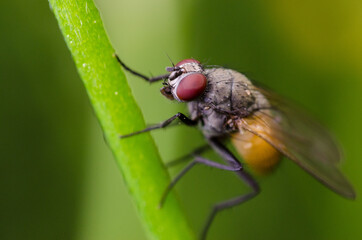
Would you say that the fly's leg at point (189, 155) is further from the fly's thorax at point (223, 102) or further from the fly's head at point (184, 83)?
the fly's head at point (184, 83)

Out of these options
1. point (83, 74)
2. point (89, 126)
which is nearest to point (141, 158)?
point (83, 74)

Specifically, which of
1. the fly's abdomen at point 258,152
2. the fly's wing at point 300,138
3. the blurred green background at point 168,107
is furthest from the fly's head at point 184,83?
the fly's abdomen at point 258,152

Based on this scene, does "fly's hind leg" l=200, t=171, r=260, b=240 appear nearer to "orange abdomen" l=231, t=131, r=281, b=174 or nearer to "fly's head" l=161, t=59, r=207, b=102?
"orange abdomen" l=231, t=131, r=281, b=174

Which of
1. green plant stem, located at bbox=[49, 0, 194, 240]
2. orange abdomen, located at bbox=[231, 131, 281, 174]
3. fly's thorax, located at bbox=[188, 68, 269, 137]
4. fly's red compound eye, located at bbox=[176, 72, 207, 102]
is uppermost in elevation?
green plant stem, located at bbox=[49, 0, 194, 240]

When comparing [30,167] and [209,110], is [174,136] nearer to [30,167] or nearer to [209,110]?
[209,110]

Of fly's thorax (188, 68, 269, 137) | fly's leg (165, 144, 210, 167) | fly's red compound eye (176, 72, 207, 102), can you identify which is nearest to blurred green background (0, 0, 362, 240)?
fly's leg (165, 144, 210, 167)

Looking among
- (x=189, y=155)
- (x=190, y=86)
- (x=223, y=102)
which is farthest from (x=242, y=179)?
(x=190, y=86)
